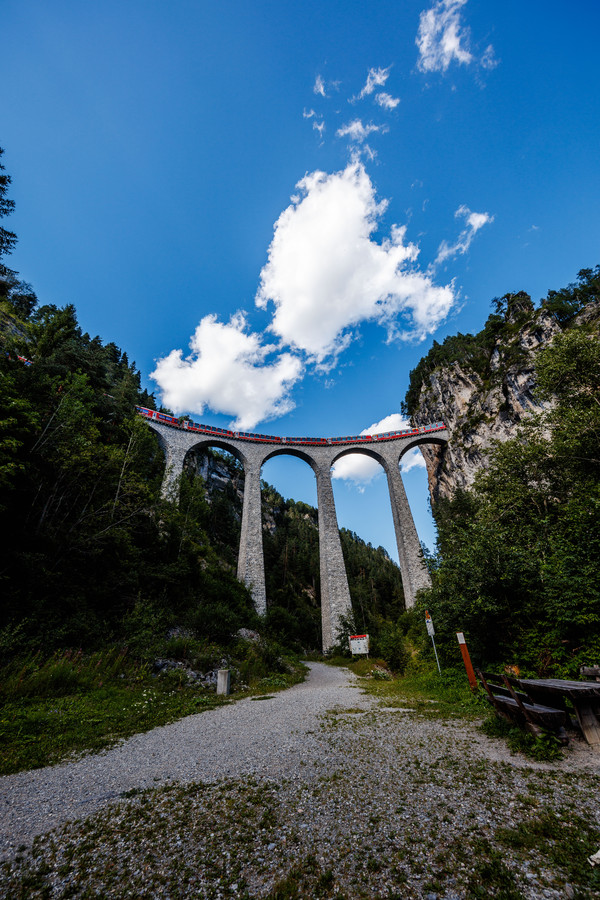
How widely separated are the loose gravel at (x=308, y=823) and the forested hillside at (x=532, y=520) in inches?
142

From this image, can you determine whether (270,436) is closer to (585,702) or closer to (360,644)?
(360,644)

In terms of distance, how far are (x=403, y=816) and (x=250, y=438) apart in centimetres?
2706

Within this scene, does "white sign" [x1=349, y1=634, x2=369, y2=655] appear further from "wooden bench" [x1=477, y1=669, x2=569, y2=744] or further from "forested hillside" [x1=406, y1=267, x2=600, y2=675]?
"wooden bench" [x1=477, y1=669, x2=569, y2=744]

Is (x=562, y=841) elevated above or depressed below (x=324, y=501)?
below

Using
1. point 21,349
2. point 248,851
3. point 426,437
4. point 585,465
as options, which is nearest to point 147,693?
point 248,851

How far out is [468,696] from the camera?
6.53 m

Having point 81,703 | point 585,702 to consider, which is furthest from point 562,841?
point 81,703

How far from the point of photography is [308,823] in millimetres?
2357

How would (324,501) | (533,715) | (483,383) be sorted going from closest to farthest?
1. (533,715)
2. (324,501)
3. (483,383)

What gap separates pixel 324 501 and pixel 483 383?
17207mm

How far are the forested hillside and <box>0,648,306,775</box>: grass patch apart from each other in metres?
6.50

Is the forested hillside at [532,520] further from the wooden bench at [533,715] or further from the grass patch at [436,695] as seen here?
the wooden bench at [533,715]

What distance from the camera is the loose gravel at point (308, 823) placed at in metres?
1.76

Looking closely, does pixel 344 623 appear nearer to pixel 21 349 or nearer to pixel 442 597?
pixel 442 597
